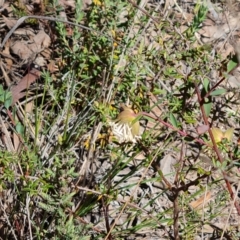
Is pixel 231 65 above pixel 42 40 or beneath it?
above

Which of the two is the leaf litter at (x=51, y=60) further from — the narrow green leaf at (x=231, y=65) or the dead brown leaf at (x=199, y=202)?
the narrow green leaf at (x=231, y=65)

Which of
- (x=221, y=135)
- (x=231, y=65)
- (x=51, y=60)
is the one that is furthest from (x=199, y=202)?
(x=51, y=60)

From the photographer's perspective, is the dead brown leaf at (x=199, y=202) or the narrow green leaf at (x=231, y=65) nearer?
the narrow green leaf at (x=231, y=65)

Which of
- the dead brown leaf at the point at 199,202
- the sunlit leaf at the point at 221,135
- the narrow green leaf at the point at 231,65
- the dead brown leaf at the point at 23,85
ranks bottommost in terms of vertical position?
the dead brown leaf at the point at 199,202

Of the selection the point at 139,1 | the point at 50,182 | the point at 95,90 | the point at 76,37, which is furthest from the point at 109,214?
the point at 139,1

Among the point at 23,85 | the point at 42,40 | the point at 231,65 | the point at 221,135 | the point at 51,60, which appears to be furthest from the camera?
the point at 42,40

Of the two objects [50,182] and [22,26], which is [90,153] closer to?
[50,182]

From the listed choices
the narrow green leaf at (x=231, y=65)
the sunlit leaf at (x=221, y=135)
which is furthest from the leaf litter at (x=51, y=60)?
the narrow green leaf at (x=231, y=65)

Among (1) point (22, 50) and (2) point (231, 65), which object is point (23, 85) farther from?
(2) point (231, 65)
